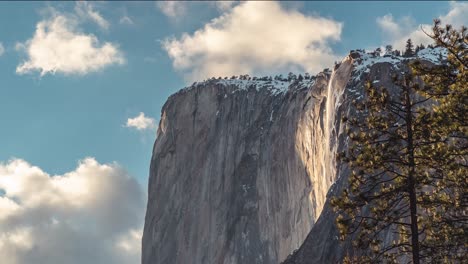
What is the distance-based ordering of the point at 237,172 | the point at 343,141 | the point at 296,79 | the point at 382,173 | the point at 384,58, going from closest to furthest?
the point at 382,173 < the point at 343,141 < the point at 384,58 < the point at 237,172 < the point at 296,79

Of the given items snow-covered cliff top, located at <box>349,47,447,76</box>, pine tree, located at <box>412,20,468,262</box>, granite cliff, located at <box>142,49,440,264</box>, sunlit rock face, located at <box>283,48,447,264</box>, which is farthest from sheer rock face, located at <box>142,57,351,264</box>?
pine tree, located at <box>412,20,468,262</box>

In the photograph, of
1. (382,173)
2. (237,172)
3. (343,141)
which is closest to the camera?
(382,173)

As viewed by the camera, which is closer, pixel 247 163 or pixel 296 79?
pixel 247 163

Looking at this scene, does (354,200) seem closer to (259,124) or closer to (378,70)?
(378,70)

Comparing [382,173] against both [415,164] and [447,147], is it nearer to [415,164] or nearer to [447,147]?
[415,164]

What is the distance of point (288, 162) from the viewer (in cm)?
11088

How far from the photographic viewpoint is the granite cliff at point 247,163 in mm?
91438

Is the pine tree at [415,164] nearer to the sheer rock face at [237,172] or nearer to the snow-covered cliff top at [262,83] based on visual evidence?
the sheer rock face at [237,172]

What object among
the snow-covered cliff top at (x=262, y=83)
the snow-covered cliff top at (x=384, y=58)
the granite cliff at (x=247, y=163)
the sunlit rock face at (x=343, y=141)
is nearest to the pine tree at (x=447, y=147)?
the sunlit rock face at (x=343, y=141)

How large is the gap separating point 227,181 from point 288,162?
17762mm

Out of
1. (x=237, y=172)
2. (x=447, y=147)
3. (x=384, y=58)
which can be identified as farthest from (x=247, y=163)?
(x=447, y=147)

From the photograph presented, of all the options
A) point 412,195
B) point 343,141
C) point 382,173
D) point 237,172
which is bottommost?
point 412,195

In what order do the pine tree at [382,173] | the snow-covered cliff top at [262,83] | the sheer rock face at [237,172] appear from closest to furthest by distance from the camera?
the pine tree at [382,173], the sheer rock face at [237,172], the snow-covered cliff top at [262,83]

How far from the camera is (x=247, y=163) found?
400ft
